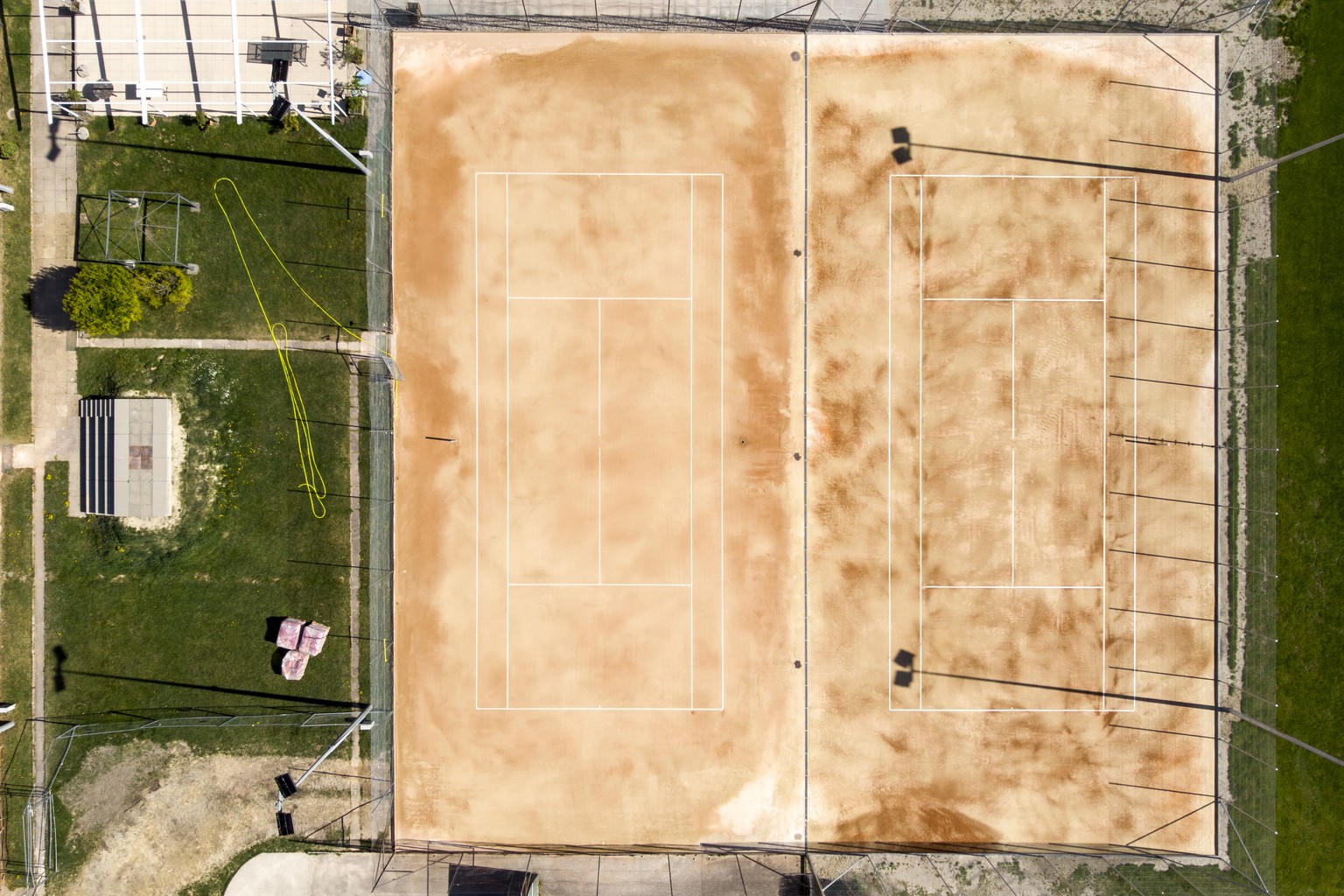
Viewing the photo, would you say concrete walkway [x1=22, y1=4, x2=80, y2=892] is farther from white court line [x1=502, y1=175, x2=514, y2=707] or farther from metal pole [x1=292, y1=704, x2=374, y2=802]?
white court line [x1=502, y1=175, x2=514, y2=707]

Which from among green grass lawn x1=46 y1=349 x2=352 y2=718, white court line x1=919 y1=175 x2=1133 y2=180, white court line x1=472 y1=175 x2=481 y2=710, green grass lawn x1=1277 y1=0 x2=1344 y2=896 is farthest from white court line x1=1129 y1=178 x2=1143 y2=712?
green grass lawn x1=46 y1=349 x2=352 y2=718

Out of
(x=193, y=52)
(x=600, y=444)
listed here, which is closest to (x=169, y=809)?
(x=600, y=444)

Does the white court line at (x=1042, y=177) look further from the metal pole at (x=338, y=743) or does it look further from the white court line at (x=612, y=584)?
the metal pole at (x=338, y=743)

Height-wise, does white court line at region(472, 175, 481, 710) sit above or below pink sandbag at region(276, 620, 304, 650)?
above

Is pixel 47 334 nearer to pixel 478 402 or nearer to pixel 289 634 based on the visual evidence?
pixel 289 634

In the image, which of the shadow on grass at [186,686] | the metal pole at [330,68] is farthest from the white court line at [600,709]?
the metal pole at [330,68]
